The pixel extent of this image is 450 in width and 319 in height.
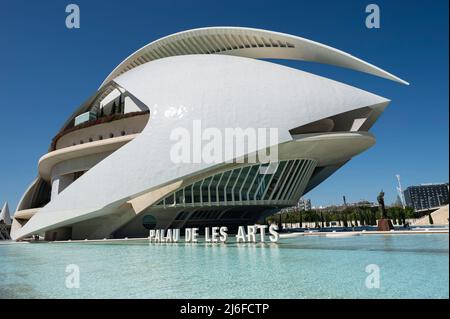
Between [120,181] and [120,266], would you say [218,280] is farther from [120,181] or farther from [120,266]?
[120,181]

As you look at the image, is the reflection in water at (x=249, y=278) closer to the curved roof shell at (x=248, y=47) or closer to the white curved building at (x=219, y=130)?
the white curved building at (x=219, y=130)

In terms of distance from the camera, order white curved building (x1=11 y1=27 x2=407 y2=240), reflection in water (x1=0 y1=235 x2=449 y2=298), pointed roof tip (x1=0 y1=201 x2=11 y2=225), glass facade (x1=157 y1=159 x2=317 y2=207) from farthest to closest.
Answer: pointed roof tip (x1=0 y1=201 x2=11 y2=225) → glass facade (x1=157 y1=159 x2=317 y2=207) → white curved building (x1=11 y1=27 x2=407 y2=240) → reflection in water (x1=0 y1=235 x2=449 y2=298)

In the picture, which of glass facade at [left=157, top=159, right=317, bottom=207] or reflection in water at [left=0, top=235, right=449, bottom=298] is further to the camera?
glass facade at [left=157, top=159, right=317, bottom=207]

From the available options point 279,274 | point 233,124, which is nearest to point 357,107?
point 233,124

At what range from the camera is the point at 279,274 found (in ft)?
28.0

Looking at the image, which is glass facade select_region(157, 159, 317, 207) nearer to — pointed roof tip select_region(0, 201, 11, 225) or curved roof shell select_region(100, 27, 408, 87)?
curved roof shell select_region(100, 27, 408, 87)

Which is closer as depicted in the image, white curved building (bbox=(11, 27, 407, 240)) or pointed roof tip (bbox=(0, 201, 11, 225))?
white curved building (bbox=(11, 27, 407, 240))

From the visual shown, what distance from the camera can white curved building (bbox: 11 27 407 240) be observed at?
24.7 meters

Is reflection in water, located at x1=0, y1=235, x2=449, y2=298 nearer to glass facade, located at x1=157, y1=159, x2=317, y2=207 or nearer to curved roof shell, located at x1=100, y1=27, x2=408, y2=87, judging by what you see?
glass facade, located at x1=157, y1=159, x2=317, y2=207

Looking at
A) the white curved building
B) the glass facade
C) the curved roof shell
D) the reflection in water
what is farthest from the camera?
the curved roof shell

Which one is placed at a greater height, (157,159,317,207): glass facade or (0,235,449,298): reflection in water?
(157,159,317,207): glass facade

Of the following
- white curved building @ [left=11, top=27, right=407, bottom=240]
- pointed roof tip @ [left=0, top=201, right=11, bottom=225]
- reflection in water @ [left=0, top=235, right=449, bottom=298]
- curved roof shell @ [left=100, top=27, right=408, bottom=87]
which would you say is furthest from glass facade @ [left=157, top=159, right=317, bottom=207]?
pointed roof tip @ [left=0, top=201, right=11, bottom=225]

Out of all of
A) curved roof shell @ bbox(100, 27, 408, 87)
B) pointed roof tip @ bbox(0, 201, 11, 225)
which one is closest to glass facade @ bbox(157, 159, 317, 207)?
curved roof shell @ bbox(100, 27, 408, 87)
